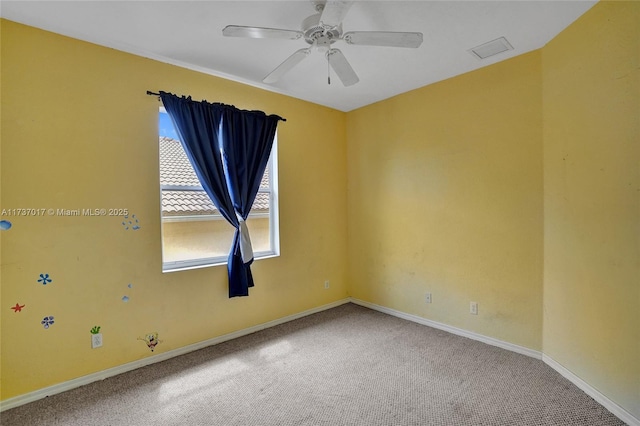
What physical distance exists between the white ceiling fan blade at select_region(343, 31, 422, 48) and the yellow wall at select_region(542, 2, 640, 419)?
1238 mm

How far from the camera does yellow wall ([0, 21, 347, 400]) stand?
6.73 ft

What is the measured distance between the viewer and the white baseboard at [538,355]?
1.86 m

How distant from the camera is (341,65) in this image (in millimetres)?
2148

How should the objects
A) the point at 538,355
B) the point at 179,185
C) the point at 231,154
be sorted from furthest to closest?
the point at 231,154, the point at 179,185, the point at 538,355

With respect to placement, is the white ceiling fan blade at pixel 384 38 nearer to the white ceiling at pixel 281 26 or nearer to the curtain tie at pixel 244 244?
the white ceiling at pixel 281 26

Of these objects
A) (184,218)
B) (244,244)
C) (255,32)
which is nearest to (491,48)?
(255,32)

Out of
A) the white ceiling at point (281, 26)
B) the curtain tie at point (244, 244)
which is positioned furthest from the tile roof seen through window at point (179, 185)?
the white ceiling at point (281, 26)

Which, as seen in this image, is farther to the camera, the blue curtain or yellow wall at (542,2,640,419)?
the blue curtain

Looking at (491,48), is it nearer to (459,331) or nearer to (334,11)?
(334,11)

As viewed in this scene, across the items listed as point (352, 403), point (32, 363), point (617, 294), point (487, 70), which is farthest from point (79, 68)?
point (617, 294)

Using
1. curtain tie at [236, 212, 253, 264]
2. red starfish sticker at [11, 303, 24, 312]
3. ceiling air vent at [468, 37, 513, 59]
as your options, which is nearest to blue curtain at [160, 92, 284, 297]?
curtain tie at [236, 212, 253, 264]

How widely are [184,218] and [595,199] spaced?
3.25 meters

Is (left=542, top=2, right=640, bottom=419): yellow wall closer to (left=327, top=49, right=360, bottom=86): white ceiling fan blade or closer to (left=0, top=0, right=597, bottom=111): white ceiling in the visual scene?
(left=0, top=0, right=597, bottom=111): white ceiling

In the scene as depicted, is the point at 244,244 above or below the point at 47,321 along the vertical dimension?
above
